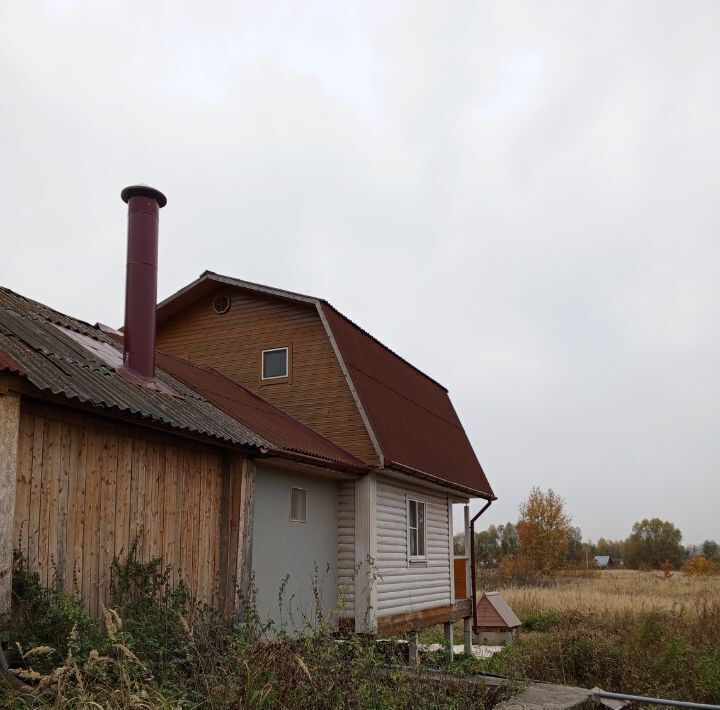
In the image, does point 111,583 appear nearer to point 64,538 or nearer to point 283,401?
point 64,538

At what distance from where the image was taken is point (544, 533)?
51.9m

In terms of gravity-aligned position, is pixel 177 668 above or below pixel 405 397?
below

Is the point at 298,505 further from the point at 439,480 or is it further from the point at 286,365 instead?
the point at 439,480

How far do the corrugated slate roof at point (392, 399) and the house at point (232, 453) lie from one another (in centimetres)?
5

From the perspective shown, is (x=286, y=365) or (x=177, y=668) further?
(x=286, y=365)

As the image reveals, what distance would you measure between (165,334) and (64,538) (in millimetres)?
8908

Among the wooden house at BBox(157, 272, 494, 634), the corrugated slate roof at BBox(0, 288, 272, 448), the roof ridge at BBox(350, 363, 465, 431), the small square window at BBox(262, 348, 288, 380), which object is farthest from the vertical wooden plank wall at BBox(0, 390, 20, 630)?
the small square window at BBox(262, 348, 288, 380)

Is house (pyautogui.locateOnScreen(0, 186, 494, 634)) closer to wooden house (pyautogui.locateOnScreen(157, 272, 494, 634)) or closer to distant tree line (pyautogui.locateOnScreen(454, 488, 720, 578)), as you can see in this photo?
wooden house (pyautogui.locateOnScreen(157, 272, 494, 634))

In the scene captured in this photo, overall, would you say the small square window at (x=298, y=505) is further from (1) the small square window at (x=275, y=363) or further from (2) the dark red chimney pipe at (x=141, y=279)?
(2) the dark red chimney pipe at (x=141, y=279)

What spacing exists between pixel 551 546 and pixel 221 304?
40797 mm

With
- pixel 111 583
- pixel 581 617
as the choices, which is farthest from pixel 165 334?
pixel 581 617

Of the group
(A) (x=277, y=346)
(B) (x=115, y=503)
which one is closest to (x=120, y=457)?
(B) (x=115, y=503)

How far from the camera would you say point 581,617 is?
16.7 meters

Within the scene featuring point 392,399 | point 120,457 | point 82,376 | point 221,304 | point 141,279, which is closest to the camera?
point 82,376
